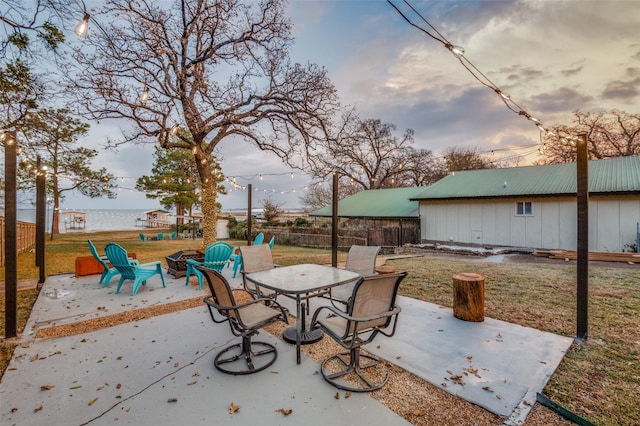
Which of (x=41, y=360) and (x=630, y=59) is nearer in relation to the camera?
(x=41, y=360)

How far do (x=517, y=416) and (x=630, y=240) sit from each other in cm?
1273

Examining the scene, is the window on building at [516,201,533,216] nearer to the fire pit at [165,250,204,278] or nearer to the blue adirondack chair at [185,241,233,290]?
the blue adirondack chair at [185,241,233,290]

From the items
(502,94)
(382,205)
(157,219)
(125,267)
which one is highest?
(502,94)

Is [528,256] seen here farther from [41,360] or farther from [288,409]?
[41,360]

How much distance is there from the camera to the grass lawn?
7.05 feet

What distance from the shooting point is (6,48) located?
4.61 meters

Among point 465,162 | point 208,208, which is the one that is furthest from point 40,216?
point 465,162

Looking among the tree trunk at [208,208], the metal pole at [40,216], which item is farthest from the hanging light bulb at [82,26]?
the tree trunk at [208,208]

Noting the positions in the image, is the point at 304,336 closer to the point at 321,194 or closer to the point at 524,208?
the point at 524,208

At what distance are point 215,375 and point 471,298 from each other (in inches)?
127

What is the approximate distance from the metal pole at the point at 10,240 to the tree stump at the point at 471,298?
5510 millimetres

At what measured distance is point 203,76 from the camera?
921 centimetres

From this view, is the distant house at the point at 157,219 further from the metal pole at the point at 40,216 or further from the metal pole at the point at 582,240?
the metal pole at the point at 582,240

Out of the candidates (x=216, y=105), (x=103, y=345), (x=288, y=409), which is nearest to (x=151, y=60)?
(x=216, y=105)
